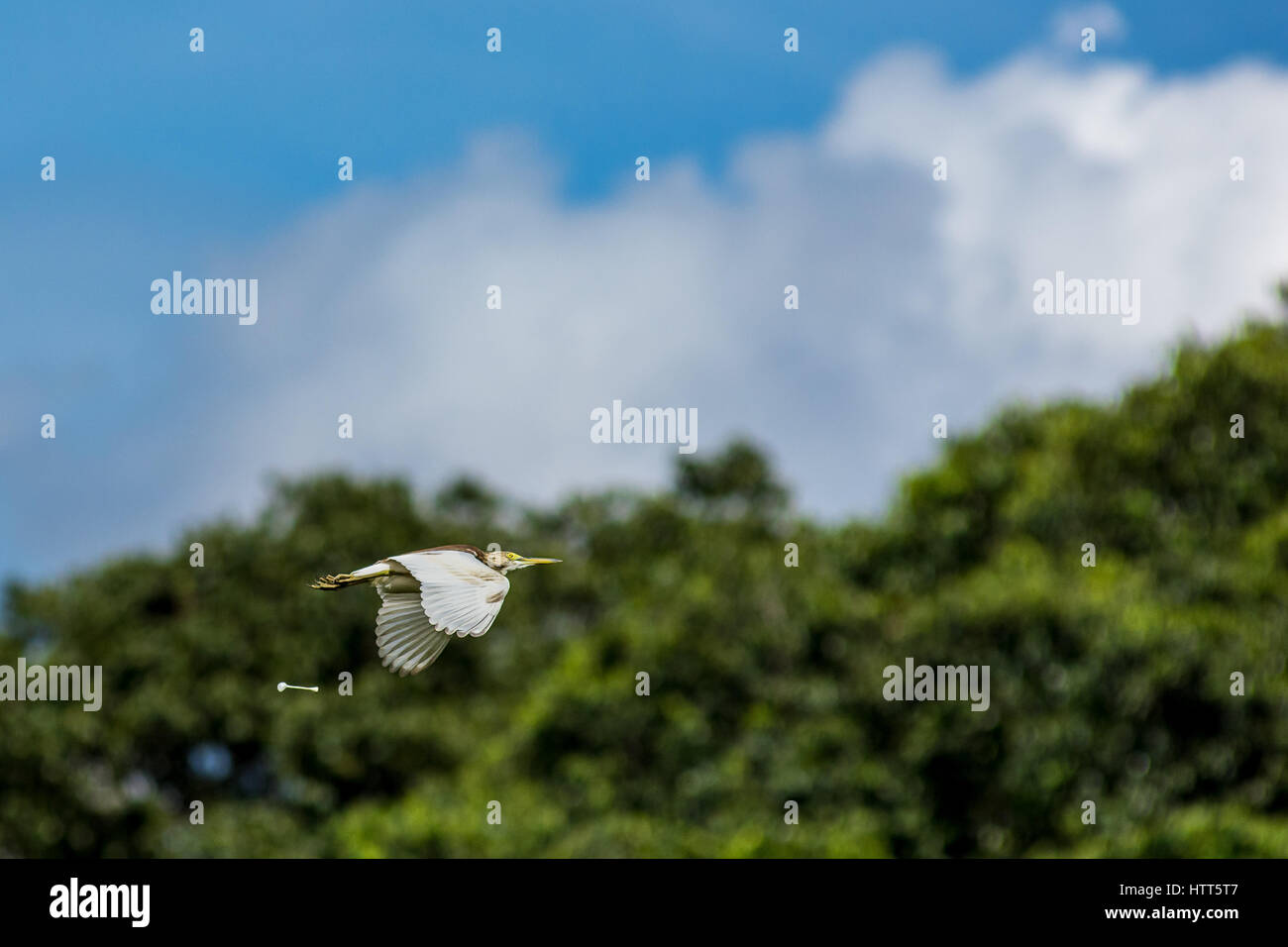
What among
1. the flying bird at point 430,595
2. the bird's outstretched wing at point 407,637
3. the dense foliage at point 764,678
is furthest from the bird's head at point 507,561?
the dense foliage at point 764,678

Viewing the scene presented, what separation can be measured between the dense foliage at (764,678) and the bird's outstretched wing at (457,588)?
12925mm

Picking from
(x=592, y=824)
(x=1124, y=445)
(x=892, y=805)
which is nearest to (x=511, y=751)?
(x=592, y=824)

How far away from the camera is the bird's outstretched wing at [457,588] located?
7.97 feet

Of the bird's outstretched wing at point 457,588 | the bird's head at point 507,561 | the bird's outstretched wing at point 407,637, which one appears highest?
the bird's head at point 507,561

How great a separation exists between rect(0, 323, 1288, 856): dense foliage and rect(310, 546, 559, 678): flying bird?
12.9m

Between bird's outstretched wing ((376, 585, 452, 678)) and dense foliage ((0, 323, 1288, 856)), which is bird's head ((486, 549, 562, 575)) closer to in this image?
bird's outstretched wing ((376, 585, 452, 678))

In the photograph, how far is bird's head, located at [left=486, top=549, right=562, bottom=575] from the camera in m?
2.53

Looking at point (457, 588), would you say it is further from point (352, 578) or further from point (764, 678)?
point (764, 678)

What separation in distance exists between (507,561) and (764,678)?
26.6 metres

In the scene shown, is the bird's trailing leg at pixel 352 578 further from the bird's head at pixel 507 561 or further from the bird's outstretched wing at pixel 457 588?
the bird's head at pixel 507 561

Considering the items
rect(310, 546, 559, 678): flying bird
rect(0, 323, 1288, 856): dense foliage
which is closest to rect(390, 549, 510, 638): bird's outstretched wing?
rect(310, 546, 559, 678): flying bird
